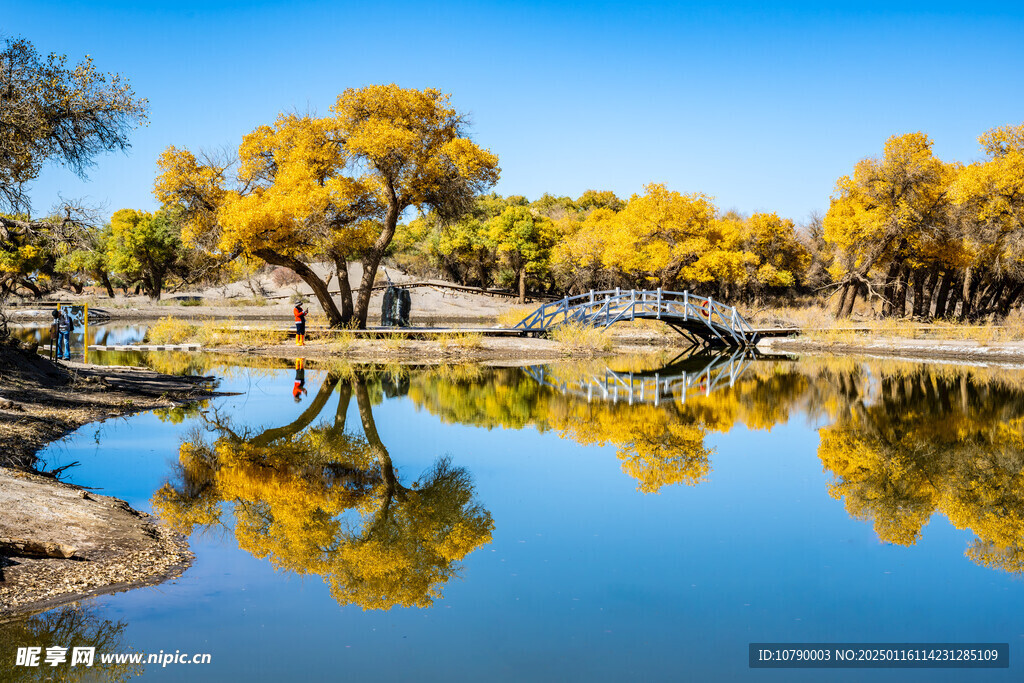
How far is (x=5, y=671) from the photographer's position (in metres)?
5.16

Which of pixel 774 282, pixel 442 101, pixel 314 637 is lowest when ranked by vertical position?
pixel 314 637

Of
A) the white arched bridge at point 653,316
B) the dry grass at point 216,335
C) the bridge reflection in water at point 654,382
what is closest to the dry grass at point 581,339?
the white arched bridge at point 653,316

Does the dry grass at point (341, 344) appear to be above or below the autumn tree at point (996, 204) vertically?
below

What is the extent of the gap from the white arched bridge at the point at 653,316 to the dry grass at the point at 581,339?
1.01 m

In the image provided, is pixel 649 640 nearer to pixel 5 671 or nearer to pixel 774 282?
pixel 5 671

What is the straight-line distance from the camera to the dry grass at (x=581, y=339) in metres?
30.5

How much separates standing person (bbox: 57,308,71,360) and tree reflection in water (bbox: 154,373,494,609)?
1104 cm

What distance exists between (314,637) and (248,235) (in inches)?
874

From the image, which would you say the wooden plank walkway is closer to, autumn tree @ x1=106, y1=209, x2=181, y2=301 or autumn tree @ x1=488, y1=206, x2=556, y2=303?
autumn tree @ x1=488, y1=206, x2=556, y2=303

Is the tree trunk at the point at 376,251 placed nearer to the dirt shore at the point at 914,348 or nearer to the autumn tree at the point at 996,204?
the dirt shore at the point at 914,348

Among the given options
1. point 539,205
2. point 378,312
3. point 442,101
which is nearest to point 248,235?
point 442,101

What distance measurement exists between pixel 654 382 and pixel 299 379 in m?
9.05

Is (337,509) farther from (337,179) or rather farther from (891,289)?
(891,289)

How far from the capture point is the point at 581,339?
100 ft
